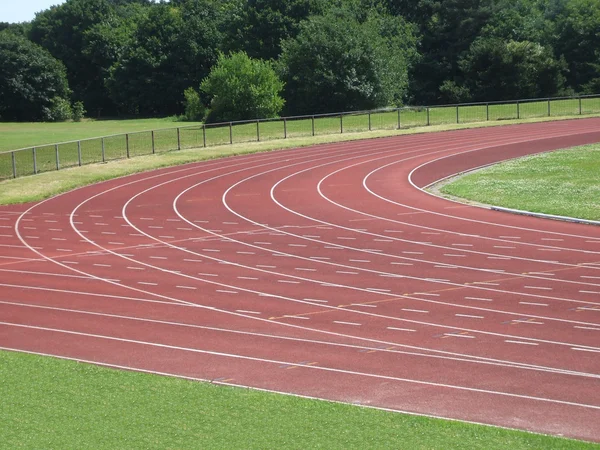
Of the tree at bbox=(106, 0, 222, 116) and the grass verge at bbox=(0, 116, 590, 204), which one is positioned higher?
the tree at bbox=(106, 0, 222, 116)

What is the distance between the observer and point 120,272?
61.3 feet

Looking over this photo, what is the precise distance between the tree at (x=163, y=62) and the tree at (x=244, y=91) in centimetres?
2574

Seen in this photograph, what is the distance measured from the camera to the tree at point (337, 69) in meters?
64.2

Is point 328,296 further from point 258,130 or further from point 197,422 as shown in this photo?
point 258,130

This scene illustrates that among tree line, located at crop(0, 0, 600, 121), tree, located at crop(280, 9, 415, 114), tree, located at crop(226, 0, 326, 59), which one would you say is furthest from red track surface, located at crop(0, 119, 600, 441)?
tree, located at crop(226, 0, 326, 59)

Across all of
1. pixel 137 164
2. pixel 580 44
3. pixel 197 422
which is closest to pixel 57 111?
pixel 580 44

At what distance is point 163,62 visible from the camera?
8925 cm

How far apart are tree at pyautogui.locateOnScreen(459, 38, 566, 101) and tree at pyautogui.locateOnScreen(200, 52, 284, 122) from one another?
17189 mm

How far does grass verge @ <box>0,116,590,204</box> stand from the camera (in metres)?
31.7

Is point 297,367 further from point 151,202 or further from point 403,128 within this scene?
point 403,128

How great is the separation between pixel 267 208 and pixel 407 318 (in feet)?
41.4

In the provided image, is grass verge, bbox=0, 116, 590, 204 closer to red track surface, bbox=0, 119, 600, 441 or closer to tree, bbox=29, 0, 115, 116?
red track surface, bbox=0, 119, 600, 441

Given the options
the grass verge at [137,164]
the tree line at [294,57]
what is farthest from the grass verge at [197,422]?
the tree line at [294,57]

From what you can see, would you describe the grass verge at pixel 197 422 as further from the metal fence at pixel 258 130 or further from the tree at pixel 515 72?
the tree at pixel 515 72
